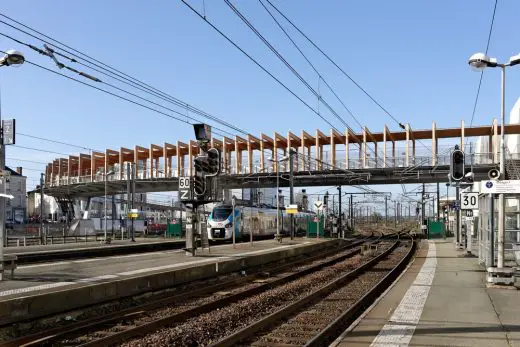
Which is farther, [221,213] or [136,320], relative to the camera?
[221,213]

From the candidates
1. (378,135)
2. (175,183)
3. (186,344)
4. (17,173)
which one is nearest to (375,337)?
(186,344)

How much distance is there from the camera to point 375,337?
28.7ft

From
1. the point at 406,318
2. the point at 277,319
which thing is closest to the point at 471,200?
the point at 406,318

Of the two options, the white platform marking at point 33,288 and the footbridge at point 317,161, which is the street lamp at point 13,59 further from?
the footbridge at point 317,161

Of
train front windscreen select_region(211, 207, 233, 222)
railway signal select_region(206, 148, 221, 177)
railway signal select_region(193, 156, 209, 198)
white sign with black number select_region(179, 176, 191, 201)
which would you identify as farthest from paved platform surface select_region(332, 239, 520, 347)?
train front windscreen select_region(211, 207, 233, 222)

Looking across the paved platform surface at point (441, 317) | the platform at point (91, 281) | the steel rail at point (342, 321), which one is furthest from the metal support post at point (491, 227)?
the platform at point (91, 281)

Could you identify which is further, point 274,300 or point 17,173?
point 17,173

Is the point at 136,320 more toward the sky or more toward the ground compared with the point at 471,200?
more toward the ground

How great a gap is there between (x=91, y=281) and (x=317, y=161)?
1476 inches

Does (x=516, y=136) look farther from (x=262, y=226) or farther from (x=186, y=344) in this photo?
(x=186, y=344)

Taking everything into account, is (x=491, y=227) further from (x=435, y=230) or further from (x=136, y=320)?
(x=435, y=230)

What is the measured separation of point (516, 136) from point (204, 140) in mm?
43499

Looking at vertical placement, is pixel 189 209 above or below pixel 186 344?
above

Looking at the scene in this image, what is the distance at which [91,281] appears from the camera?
1391cm
